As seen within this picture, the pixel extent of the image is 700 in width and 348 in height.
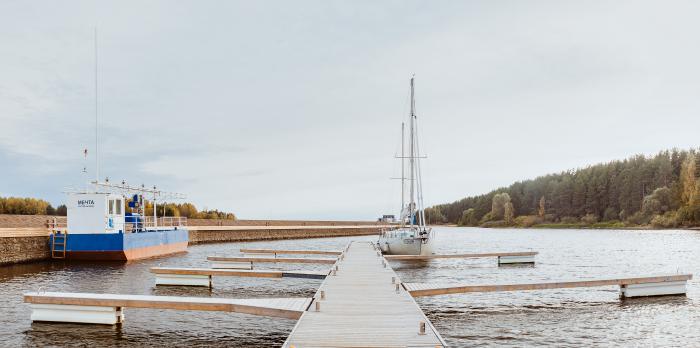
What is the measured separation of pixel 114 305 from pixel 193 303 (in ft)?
6.80

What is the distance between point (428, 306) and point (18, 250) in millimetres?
23307

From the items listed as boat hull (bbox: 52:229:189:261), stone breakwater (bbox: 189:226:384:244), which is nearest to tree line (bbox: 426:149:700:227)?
stone breakwater (bbox: 189:226:384:244)

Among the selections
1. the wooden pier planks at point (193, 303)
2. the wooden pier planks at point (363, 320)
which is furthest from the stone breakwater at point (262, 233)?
the wooden pier planks at point (363, 320)

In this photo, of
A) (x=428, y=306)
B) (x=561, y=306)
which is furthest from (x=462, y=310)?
(x=561, y=306)

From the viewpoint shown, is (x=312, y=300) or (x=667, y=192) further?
(x=667, y=192)

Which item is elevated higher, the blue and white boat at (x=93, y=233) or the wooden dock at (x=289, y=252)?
the blue and white boat at (x=93, y=233)

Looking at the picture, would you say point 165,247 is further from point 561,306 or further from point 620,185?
point 620,185

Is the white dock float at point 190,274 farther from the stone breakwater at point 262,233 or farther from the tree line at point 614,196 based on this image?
the tree line at point 614,196

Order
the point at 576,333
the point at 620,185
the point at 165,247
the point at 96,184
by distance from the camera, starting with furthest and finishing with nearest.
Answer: the point at 620,185
the point at 165,247
the point at 96,184
the point at 576,333

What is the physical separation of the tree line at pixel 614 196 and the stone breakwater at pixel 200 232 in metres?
53.8

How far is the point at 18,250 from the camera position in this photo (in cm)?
2833

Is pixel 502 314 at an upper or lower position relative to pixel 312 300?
lower

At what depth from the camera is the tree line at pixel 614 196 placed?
337 ft

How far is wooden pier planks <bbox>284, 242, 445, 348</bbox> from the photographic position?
27.9 feet
